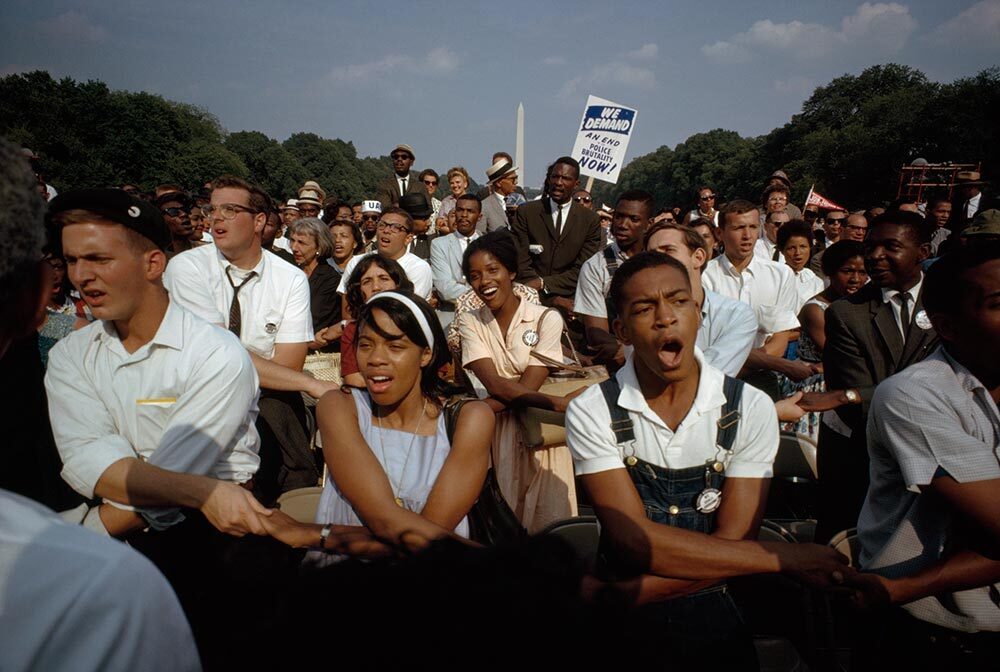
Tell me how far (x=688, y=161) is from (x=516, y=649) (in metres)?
97.4

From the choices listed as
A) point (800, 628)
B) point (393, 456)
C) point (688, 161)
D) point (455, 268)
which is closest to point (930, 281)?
point (800, 628)

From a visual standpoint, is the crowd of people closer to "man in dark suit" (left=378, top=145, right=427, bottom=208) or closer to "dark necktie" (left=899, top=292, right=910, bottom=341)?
"dark necktie" (left=899, top=292, right=910, bottom=341)

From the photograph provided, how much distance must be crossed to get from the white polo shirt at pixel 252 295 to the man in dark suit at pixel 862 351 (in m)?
3.36

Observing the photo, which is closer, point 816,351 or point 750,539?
point 750,539

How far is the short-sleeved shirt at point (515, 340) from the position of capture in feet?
13.5

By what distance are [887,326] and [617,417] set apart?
217 centimetres

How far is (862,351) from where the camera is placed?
3.42 metres

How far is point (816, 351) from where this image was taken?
17.2ft

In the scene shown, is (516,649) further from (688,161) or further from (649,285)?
(688,161)

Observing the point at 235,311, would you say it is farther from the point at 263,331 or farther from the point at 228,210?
the point at 228,210

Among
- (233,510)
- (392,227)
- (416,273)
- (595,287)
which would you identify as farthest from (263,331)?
(595,287)

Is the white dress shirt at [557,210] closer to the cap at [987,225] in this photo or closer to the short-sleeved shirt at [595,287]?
the short-sleeved shirt at [595,287]

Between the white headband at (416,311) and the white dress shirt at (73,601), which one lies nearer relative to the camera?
the white dress shirt at (73,601)

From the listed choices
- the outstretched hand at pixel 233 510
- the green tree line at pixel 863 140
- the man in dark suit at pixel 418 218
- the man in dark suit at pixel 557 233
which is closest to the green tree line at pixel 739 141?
the green tree line at pixel 863 140
